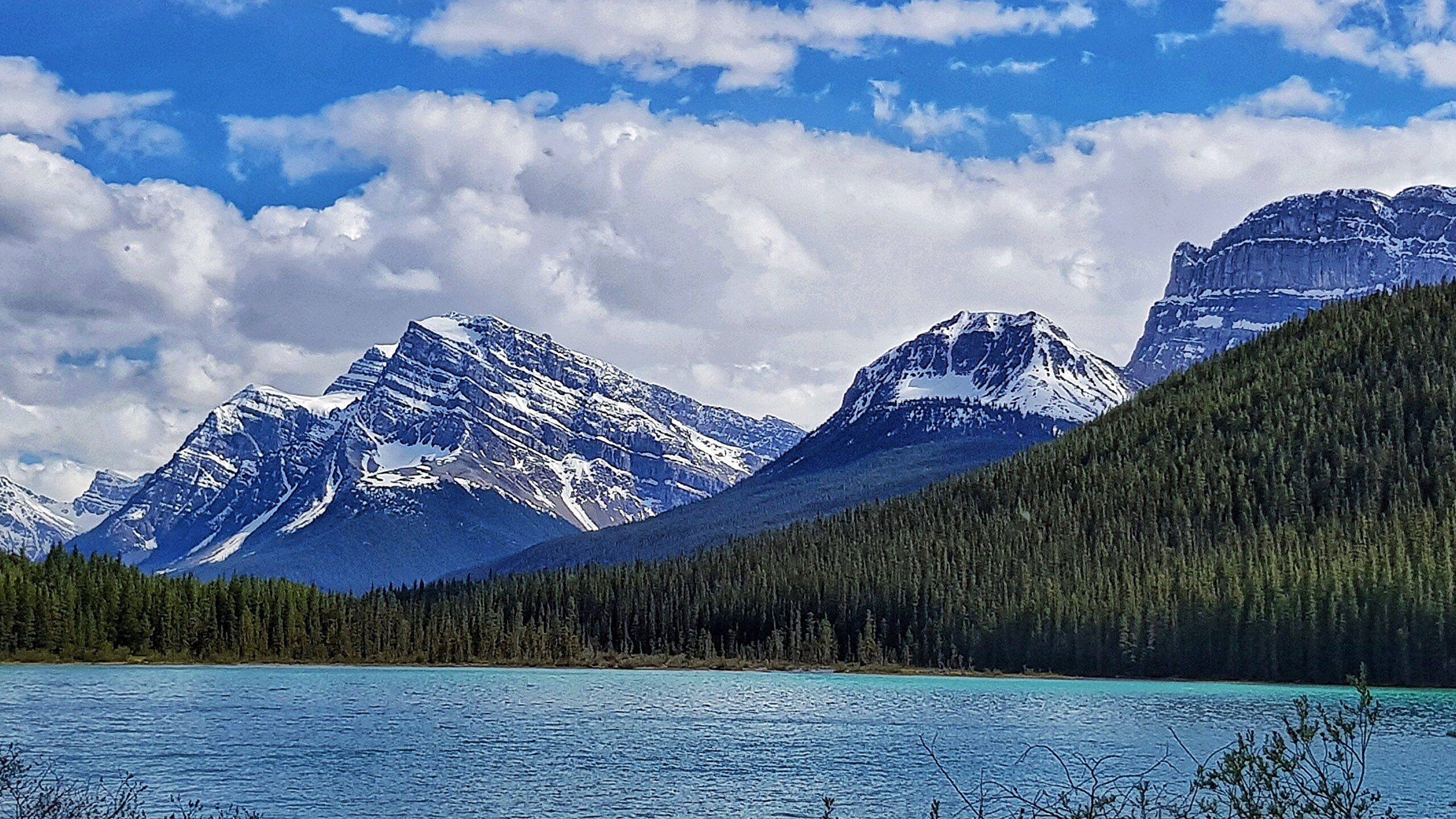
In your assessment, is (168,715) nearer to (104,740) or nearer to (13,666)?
(104,740)

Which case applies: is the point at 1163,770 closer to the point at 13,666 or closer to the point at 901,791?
the point at 901,791

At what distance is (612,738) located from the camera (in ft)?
307

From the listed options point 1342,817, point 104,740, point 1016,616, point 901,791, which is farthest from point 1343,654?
point 1342,817

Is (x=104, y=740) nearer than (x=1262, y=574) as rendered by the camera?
Yes

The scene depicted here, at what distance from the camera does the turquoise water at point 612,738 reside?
6494cm

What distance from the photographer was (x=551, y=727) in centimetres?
10188

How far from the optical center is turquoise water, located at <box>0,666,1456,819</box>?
64938 mm

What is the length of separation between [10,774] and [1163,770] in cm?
5607

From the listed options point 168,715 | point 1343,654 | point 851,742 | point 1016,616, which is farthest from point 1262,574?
point 168,715

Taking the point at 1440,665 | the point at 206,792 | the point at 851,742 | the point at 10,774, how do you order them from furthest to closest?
the point at 1440,665
the point at 851,742
the point at 206,792
the point at 10,774

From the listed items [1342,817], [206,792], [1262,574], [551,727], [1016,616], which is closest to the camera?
[1342,817]

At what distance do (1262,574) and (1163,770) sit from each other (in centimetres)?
10628

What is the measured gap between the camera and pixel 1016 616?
625 ft

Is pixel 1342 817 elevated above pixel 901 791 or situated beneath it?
elevated above
